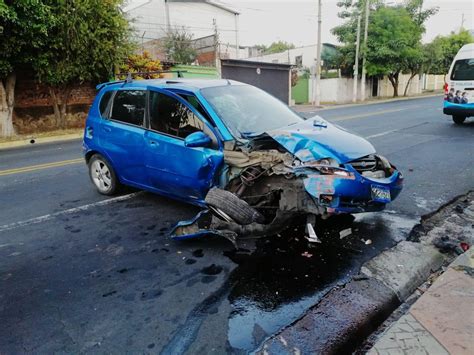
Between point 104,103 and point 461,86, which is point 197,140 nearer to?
point 104,103

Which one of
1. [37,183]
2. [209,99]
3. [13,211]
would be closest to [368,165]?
[209,99]

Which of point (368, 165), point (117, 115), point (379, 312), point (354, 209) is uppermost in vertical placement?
point (117, 115)

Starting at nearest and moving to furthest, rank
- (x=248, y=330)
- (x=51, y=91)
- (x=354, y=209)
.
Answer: (x=248, y=330) < (x=354, y=209) < (x=51, y=91)

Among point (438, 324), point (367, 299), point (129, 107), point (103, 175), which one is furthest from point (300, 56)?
point (438, 324)

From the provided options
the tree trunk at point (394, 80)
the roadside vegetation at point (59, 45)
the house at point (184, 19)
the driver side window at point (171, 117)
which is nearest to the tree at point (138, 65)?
the roadside vegetation at point (59, 45)

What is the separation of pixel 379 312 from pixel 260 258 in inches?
47.8

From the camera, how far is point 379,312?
3047mm

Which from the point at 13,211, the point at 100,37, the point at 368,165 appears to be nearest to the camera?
the point at 368,165

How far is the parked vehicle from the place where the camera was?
1154 cm

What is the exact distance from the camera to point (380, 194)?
382cm

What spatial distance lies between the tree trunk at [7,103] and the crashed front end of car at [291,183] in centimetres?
1473

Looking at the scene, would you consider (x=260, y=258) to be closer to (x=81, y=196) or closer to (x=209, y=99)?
(x=209, y=99)

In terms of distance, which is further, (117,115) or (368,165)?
(117,115)

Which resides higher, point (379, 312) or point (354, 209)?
point (354, 209)
